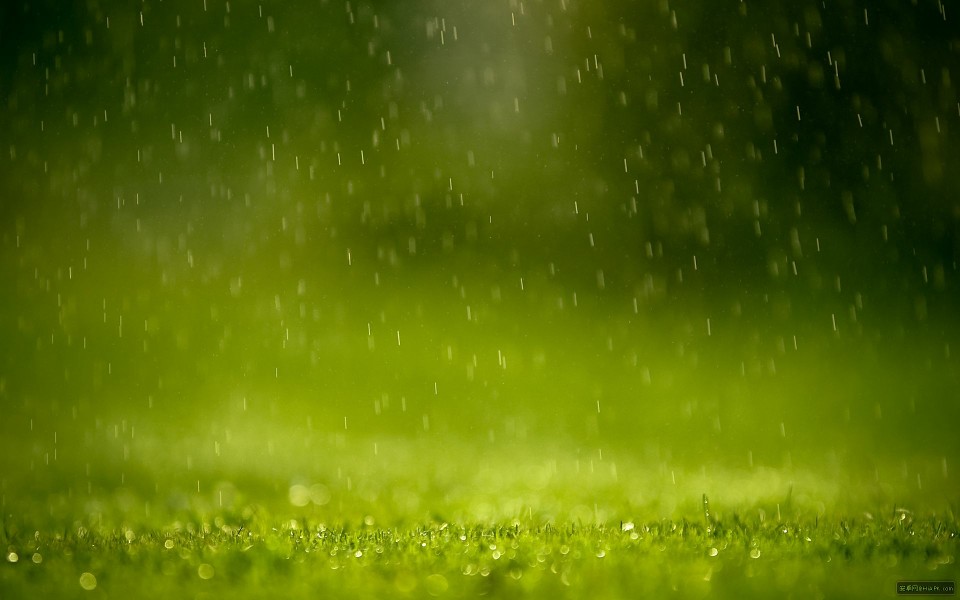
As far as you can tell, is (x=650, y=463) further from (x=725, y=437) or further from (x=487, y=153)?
(x=487, y=153)

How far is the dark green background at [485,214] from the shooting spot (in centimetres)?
980

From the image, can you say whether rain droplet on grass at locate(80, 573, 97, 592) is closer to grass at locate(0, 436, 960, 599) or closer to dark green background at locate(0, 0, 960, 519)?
grass at locate(0, 436, 960, 599)

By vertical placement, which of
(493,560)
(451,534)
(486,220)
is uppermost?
(486,220)

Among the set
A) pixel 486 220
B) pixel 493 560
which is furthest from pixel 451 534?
pixel 486 220

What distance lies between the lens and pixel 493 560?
4188 millimetres

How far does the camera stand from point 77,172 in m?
11.9

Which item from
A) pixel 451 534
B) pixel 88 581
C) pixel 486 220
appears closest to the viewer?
pixel 88 581

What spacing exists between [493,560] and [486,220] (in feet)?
26.8

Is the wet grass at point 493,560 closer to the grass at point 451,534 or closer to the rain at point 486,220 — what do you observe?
the grass at point 451,534

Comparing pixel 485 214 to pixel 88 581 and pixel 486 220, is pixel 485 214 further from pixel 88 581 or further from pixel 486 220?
pixel 88 581

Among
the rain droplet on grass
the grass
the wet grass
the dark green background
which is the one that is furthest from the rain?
the rain droplet on grass

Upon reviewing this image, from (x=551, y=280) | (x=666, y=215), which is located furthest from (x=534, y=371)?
(x=666, y=215)

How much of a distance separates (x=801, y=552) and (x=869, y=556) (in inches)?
13.0

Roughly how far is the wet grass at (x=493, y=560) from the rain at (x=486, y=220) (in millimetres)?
3834
